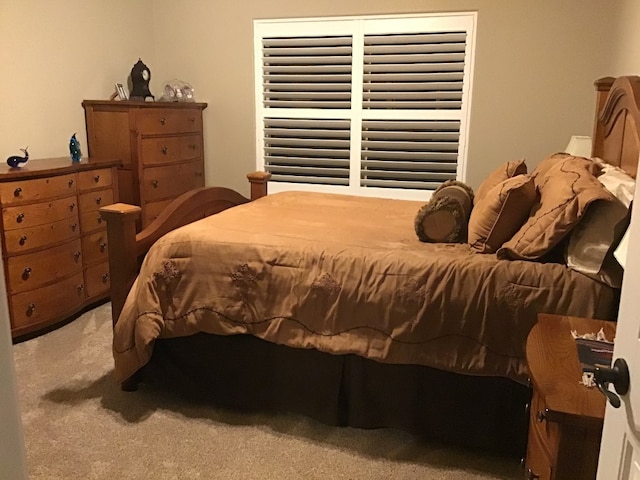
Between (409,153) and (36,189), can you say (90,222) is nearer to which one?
(36,189)

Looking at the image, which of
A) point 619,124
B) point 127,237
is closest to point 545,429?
point 619,124

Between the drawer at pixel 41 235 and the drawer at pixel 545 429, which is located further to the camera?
the drawer at pixel 41 235

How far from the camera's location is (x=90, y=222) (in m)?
3.78

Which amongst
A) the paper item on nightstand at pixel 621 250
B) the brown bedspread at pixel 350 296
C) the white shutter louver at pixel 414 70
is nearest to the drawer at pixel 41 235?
the brown bedspread at pixel 350 296

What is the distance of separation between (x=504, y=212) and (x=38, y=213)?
8.32ft

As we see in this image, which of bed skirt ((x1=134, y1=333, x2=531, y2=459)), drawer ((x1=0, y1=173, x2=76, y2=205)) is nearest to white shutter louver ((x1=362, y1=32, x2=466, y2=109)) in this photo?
drawer ((x1=0, y1=173, x2=76, y2=205))

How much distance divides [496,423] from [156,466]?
1.30 meters

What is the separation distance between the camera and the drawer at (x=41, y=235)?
319cm

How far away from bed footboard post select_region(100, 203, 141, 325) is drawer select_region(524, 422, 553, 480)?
1863 mm

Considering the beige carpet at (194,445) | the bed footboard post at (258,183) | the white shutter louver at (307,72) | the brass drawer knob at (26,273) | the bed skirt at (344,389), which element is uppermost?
the white shutter louver at (307,72)

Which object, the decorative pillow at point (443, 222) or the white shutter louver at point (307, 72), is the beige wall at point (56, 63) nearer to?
the white shutter louver at point (307, 72)

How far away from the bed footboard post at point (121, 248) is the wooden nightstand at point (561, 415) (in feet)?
5.93

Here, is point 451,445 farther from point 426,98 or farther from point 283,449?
point 426,98

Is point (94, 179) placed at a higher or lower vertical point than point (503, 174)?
lower
